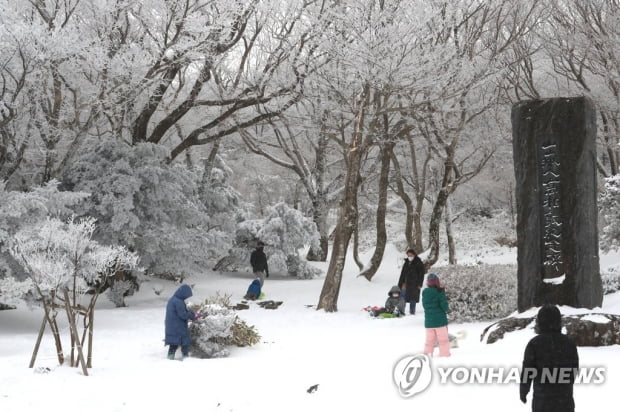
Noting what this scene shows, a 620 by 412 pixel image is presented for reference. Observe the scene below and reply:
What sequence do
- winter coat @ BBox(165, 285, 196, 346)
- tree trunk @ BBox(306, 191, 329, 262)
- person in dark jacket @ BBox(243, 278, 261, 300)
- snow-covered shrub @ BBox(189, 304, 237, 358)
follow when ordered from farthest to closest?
1. tree trunk @ BBox(306, 191, 329, 262)
2. person in dark jacket @ BBox(243, 278, 261, 300)
3. snow-covered shrub @ BBox(189, 304, 237, 358)
4. winter coat @ BBox(165, 285, 196, 346)

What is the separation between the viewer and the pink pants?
25.4 feet

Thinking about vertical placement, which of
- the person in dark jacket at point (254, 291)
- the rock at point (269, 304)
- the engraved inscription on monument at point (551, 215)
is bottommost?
the rock at point (269, 304)

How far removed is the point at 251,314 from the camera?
14.0 metres

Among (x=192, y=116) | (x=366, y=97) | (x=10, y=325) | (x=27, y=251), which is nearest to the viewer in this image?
(x=27, y=251)

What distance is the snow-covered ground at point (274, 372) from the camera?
6.05m

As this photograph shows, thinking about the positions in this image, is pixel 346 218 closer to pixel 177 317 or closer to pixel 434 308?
pixel 177 317

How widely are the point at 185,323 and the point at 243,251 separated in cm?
1113

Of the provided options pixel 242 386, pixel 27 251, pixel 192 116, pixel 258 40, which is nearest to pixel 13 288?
pixel 27 251

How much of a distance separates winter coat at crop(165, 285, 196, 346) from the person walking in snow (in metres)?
3.58

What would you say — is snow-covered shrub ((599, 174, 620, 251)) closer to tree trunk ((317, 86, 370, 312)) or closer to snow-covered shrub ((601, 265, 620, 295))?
snow-covered shrub ((601, 265, 620, 295))

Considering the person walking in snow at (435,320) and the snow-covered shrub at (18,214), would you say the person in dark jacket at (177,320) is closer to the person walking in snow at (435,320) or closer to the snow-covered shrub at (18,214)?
the snow-covered shrub at (18,214)

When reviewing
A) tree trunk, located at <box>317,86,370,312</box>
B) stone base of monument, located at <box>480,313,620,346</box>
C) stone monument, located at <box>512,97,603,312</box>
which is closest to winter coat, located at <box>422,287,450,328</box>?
stone base of monument, located at <box>480,313,620,346</box>

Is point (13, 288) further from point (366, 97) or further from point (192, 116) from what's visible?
point (192, 116)

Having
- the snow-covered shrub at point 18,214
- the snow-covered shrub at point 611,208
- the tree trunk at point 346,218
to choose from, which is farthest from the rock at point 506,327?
the snow-covered shrub at point 18,214
